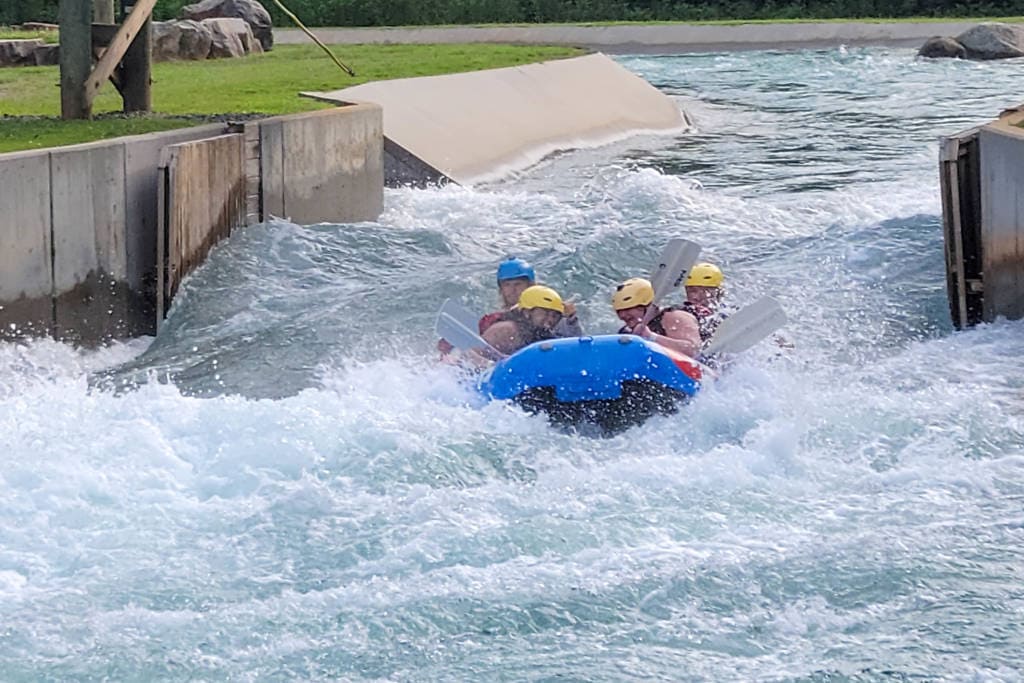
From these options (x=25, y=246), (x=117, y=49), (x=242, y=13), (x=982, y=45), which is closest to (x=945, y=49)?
(x=982, y=45)

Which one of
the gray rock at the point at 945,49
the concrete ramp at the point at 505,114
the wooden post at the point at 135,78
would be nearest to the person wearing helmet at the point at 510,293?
the wooden post at the point at 135,78

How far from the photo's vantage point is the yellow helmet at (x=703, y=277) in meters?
10.0

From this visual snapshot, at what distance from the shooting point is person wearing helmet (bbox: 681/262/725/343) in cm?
988

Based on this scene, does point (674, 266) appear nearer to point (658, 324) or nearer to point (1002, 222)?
point (658, 324)

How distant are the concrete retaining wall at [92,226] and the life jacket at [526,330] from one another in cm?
291

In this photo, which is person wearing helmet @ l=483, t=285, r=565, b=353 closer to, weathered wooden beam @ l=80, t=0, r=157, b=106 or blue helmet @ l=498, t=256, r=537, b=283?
blue helmet @ l=498, t=256, r=537, b=283

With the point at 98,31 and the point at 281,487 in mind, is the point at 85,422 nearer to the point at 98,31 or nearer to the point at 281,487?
the point at 281,487

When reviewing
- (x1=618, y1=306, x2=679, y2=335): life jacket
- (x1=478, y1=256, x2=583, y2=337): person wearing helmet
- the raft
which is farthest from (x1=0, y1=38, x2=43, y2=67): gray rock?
the raft

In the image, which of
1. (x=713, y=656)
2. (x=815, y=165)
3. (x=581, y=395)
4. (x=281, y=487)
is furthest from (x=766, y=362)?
(x=815, y=165)

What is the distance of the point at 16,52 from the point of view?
21781 mm

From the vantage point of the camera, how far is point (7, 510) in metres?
7.31

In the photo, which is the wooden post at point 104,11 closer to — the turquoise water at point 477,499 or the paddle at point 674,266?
the turquoise water at point 477,499

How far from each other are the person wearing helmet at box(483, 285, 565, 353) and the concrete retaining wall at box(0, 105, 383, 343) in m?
2.84

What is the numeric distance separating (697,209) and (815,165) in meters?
4.50
